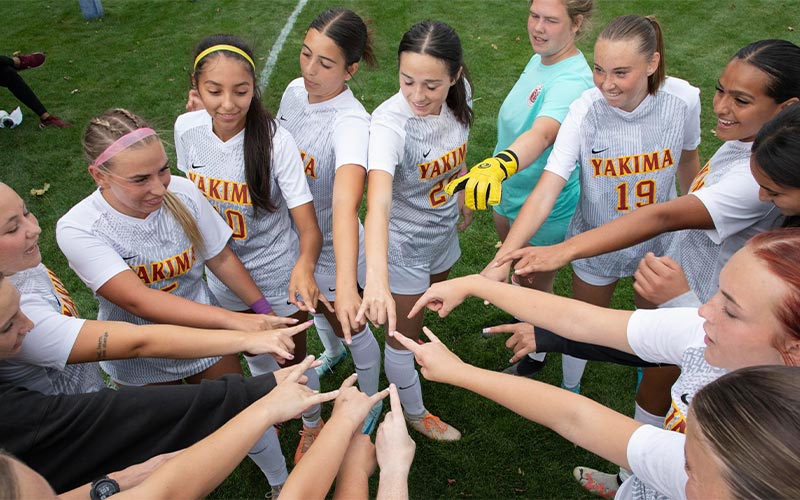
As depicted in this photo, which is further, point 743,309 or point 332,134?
point 332,134

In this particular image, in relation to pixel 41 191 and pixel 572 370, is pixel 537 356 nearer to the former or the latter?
pixel 572 370

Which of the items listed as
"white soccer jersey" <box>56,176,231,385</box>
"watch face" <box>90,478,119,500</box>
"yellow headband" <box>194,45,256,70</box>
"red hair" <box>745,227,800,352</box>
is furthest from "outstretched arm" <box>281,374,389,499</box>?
"yellow headband" <box>194,45,256,70</box>

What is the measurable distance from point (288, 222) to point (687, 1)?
9097 mm

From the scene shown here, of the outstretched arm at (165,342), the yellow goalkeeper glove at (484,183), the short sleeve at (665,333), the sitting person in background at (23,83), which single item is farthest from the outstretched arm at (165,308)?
the sitting person in background at (23,83)

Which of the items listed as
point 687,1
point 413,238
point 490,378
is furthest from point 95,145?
point 687,1

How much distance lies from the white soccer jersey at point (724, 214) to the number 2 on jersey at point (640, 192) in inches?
9.0

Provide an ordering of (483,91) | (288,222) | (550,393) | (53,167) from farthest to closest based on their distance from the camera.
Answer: (483,91), (53,167), (288,222), (550,393)

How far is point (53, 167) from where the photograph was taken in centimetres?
638

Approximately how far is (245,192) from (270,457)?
4.41ft

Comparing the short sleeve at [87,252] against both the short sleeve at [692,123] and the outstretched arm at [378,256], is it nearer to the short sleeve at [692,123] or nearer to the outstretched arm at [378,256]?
the outstretched arm at [378,256]

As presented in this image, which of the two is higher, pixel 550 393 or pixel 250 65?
pixel 250 65

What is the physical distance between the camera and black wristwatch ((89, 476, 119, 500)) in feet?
6.23

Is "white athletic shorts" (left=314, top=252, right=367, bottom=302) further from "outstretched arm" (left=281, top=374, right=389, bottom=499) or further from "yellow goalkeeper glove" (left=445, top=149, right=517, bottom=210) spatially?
"outstretched arm" (left=281, top=374, right=389, bottom=499)

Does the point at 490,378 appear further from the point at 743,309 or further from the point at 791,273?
the point at 791,273
